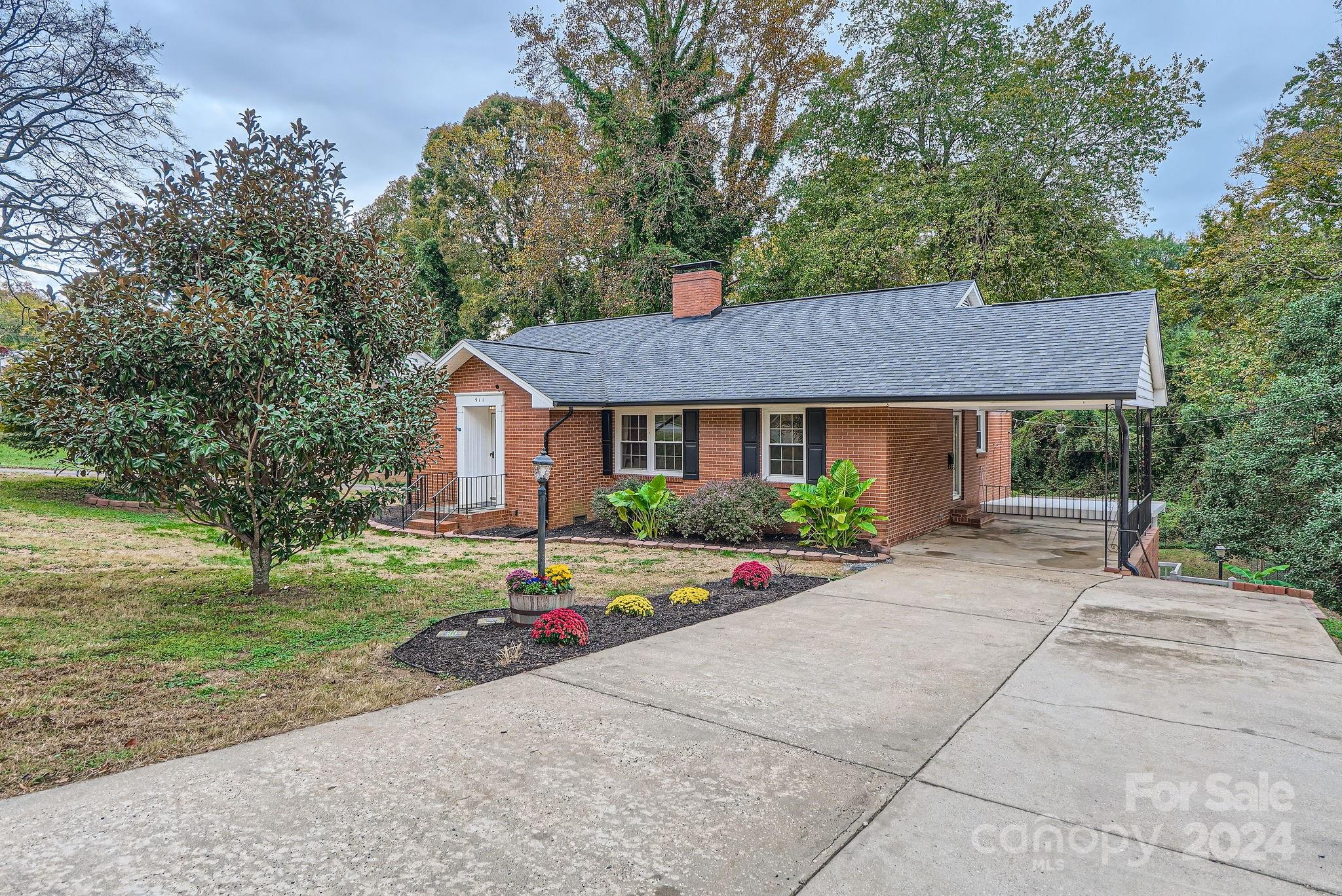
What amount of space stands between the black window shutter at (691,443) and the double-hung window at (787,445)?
58.8 inches

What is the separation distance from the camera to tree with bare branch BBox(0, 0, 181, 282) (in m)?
13.7

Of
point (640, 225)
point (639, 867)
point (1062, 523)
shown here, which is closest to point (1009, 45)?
point (640, 225)

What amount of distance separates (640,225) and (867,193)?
27.5ft

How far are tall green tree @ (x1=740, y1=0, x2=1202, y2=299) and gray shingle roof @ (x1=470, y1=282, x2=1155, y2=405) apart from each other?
7.98 m

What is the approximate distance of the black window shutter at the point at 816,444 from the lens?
12000mm

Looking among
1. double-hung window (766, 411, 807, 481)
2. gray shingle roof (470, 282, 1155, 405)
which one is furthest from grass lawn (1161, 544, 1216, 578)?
double-hung window (766, 411, 807, 481)

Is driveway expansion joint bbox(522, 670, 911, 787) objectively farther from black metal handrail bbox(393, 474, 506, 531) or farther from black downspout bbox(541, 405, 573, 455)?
black metal handrail bbox(393, 474, 506, 531)

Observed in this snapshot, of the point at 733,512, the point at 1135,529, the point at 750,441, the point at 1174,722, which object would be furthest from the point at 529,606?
the point at 1135,529

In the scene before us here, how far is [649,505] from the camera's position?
12445 mm

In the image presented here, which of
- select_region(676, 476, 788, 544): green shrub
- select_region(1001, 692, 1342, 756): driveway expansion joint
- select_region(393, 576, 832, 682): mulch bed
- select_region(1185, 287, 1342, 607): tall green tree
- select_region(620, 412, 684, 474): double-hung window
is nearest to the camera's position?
select_region(1001, 692, 1342, 756): driveway expansion joint

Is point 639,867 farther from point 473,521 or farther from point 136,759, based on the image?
point 473,521

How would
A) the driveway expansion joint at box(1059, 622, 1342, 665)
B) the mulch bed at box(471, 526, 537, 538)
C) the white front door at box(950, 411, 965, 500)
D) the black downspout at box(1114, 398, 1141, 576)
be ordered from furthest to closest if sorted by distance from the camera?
the white front door at box(950, 411, 965, 500), the mulch bed at box(471, 526, 537, 538), the black downspout at box(1114, 398, 1141, 576), the driveway expansion joint at box(1059, 622, 1342, 665)

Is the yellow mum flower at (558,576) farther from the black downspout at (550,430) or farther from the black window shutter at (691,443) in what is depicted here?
the black window shutter at (691,443)

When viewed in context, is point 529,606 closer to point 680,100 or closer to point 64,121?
point 64,121
